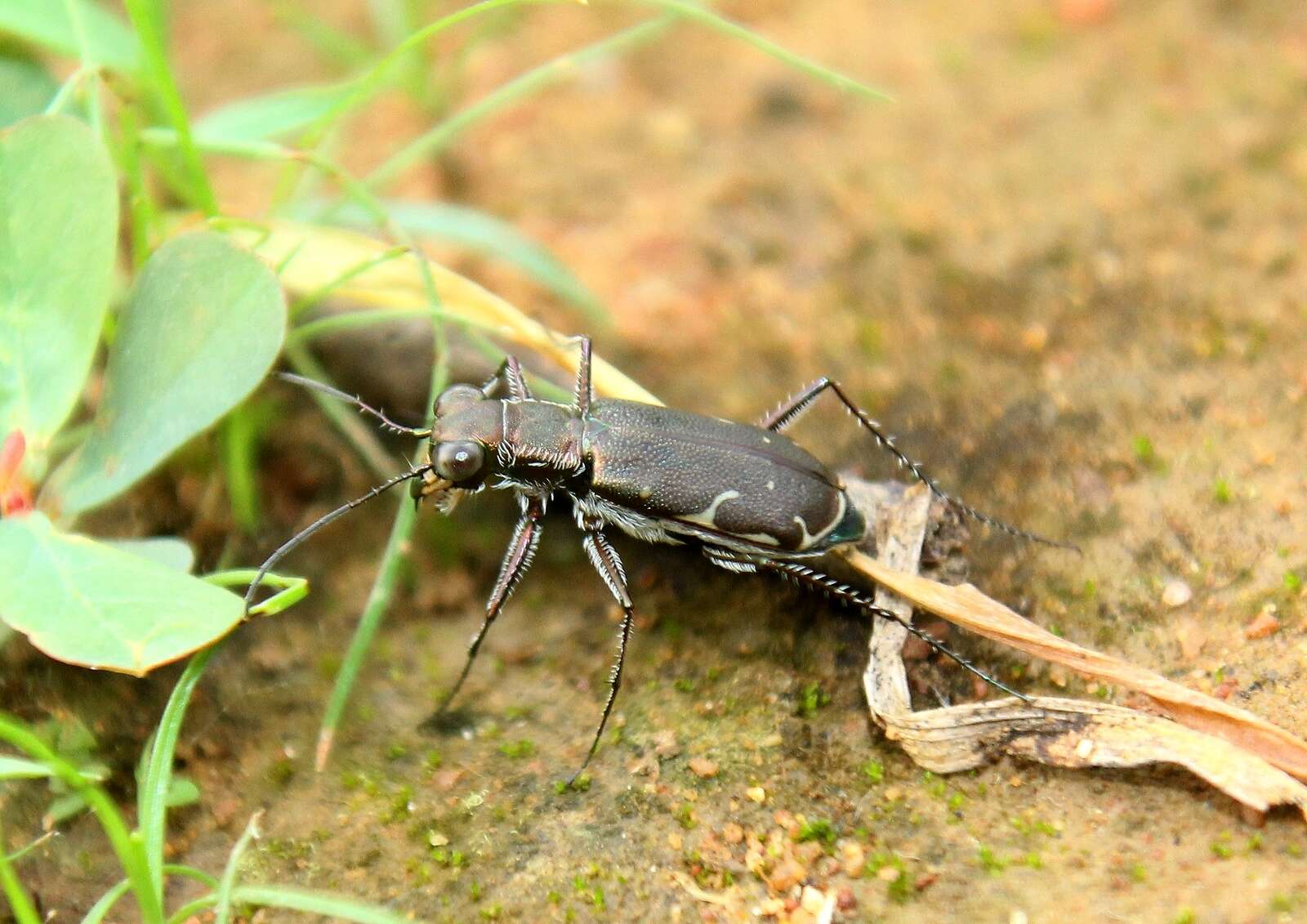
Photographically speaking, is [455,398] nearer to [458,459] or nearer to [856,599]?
[458,459]

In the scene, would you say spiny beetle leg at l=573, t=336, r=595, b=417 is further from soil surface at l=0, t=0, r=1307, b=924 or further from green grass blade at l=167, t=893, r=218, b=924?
green grass blade at l=167, t=893, r=218, b=924

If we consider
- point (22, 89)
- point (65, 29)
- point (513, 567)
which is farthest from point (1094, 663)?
point (65, 29)

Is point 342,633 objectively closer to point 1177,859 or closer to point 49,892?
point 49,892

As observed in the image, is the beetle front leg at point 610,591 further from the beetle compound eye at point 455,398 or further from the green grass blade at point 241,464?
the green grass blade at point 241,464

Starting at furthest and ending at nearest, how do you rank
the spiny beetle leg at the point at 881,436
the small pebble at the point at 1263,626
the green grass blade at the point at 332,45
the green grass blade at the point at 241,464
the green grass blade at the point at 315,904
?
the green grass blade at the point at 332,45
the green grass blade at the point at 241,464
the spiny beetle leg at the point at 881,436
the small pebble at the point at 1263,626
the green grass blade at the point at 315,904

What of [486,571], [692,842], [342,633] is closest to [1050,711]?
[692,842]

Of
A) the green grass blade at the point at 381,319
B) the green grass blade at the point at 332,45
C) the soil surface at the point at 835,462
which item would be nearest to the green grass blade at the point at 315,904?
the soil surface at the point at 835,462
